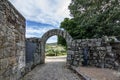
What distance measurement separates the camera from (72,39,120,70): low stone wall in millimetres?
8961

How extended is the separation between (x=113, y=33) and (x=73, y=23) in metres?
5.17

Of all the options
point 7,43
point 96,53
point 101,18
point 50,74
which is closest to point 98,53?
point 96,53

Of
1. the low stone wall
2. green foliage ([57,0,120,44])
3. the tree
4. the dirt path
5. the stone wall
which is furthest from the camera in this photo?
green foliage ([57,0,120,44])

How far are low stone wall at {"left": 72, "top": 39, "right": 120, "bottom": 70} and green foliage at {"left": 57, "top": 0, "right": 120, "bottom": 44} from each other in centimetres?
169

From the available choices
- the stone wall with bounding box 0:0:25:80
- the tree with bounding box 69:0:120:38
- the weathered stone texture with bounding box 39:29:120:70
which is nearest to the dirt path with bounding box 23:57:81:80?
Result: the weathered stone texture with bounding box 39:29:120:70

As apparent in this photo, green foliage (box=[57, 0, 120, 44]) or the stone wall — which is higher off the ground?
green foliage (box=[57, 0, 120, 44])

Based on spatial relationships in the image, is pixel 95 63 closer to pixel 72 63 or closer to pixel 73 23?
pixel 72 63

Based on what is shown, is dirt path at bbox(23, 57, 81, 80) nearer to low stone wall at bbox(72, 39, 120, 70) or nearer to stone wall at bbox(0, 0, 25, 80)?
low stone wall at bbox(72, 39, 120, 70)

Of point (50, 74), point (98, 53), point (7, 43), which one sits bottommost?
point (50, 74)

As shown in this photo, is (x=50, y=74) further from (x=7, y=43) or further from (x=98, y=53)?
(x=7, y=43)

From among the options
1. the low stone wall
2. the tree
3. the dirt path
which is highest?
the tree

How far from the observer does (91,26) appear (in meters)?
12.8

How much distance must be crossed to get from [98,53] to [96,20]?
10.0 feet

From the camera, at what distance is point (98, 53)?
9.62 metres
